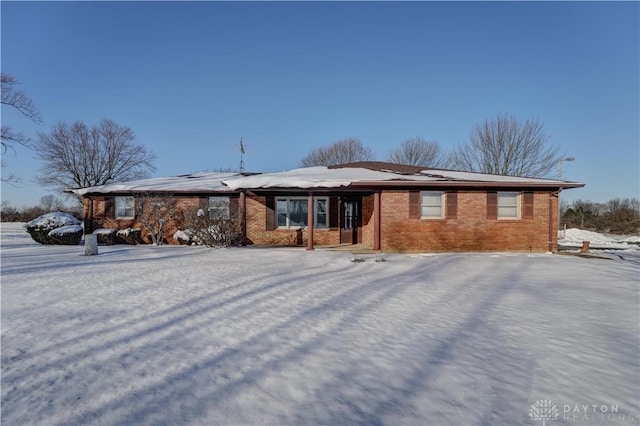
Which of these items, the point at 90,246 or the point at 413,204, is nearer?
the point at 90,246

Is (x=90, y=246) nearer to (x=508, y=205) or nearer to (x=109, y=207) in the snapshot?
(x=109, y=207)

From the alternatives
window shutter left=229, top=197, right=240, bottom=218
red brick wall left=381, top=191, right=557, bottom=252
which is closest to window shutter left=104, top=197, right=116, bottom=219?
window shutter left=229, top=197, right=240, bottom=218

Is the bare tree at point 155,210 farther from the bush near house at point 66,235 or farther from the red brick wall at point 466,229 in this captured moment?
the red brick wall at point 466,229

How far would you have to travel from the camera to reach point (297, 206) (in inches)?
592

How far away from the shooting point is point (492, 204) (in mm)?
13227

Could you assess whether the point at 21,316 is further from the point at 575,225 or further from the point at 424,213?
the point at 575,225

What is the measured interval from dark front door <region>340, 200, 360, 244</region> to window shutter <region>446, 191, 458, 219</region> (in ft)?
13.3

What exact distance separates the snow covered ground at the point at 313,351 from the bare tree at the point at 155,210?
7.53m

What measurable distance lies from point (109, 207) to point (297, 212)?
8822mm

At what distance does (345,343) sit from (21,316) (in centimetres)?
448

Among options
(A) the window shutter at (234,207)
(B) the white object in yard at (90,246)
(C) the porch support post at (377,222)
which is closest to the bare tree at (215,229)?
(A) the window shutter at (234,207)

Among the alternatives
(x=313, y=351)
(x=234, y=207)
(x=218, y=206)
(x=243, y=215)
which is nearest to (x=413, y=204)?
(x=243, y=215)

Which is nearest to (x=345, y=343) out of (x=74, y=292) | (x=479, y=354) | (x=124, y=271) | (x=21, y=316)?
(x=479, y=354)

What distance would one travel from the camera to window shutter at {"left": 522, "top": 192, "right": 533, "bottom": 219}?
1330 centimetres
